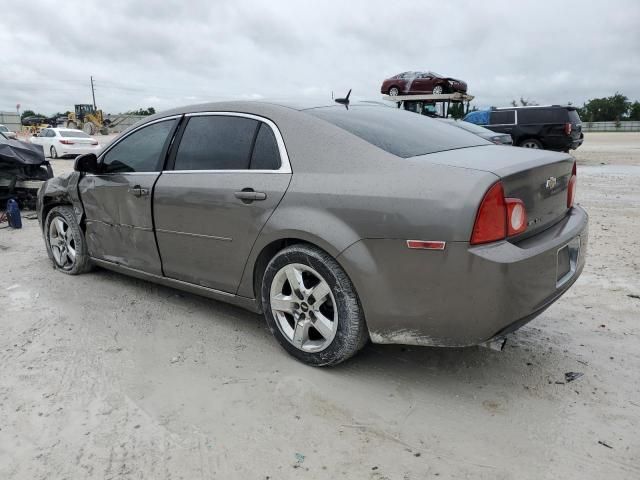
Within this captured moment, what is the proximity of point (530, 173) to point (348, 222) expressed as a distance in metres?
0.95

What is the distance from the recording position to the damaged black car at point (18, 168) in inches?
306

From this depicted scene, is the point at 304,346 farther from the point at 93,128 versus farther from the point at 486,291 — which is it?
the point at 93,128

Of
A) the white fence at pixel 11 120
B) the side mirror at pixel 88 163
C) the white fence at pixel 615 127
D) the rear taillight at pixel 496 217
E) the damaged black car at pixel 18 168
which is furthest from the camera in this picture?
the white fence at pixel 615 127

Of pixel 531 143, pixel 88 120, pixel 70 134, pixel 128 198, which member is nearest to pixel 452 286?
pixel 128 198

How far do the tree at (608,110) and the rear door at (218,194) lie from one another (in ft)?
280

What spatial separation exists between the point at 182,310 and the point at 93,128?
42.7 metres

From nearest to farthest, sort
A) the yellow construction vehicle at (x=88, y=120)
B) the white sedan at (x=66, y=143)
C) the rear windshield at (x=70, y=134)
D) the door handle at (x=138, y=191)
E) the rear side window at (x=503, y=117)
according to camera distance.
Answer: the door handle at (x=138, y=191)
the rear side window at (x=503, y=117)
the white sedan at (x=66, y=143)
the rear windshield at (x=70, y=134)
the yellow construction vehicle at (x=88, y=120)

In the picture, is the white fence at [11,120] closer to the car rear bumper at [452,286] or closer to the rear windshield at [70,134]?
the rear windshield at [70,134]

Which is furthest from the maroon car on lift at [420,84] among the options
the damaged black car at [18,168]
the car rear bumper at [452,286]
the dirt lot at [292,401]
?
the car rear bumper at [452,286]

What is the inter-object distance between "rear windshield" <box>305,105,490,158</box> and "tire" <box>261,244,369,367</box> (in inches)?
28.6

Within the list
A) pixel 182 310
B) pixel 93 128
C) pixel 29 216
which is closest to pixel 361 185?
pixel 182 310

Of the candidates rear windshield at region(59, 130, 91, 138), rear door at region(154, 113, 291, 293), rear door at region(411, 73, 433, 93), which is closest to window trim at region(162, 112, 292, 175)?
rear door at region(154, 113, 291, 293)

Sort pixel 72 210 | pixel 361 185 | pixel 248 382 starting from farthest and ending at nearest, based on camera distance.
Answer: pixel 72 210 < pixel 248 382 < pixel 361 185

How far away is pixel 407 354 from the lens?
3.16 meters
